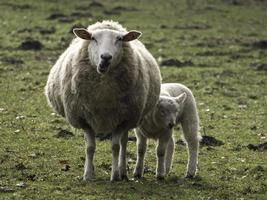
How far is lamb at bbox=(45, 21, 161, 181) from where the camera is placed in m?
11.1

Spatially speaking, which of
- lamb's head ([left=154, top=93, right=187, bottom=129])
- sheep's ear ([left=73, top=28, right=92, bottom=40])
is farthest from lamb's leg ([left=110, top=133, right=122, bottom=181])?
sheep's ear ([left=73, top=28, right=92, bottom=40])

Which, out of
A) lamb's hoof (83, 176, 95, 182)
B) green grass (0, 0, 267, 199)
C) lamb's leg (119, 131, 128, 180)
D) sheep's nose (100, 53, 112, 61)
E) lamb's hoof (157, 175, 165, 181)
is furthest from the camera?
lamb's hoof (157, 175, 165, 181)

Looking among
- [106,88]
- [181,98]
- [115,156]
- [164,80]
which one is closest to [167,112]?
[181,98]

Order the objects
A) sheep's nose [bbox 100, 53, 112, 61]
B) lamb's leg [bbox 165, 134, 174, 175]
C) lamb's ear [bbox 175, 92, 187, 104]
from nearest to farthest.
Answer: sheep's nose [bbox 100, 53, 112, 61] < lamb's ear [bbox 175, 92, 187, 104] < lamb's leg [bbox 165, 134, 174, 175]

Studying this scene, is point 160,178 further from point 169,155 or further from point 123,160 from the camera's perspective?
point 169,155

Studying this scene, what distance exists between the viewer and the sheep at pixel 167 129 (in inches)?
473

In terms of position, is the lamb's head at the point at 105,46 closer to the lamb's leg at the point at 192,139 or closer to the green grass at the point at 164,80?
the green grass at the point at 164,80

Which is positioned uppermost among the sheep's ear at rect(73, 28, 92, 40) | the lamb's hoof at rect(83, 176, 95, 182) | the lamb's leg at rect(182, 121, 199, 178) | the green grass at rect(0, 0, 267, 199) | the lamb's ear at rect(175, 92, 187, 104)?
Result: the sheep's ear at rect(73, 28, 92, 40)

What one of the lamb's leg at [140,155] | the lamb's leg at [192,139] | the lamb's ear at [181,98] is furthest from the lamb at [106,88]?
the lamb's leg at [192,139]

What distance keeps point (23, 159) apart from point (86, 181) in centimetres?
193

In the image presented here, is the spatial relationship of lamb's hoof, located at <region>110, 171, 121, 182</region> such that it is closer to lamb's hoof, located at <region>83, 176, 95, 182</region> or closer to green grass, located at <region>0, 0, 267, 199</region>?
green grass, located at <region>0, 0, 267, 199</region>

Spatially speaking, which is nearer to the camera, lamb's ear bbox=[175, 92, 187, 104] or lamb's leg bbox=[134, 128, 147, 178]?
lamb's leg bbox=[134, 128, 147, 178]

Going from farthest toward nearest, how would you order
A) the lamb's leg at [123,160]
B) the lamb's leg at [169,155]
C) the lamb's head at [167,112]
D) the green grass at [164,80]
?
the lamb's leg at [169,155] → the lamb's head at [167,112] → the lamb's leg at [123,160] → the green grass at [164,80]

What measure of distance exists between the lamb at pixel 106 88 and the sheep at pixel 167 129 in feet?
1.27
